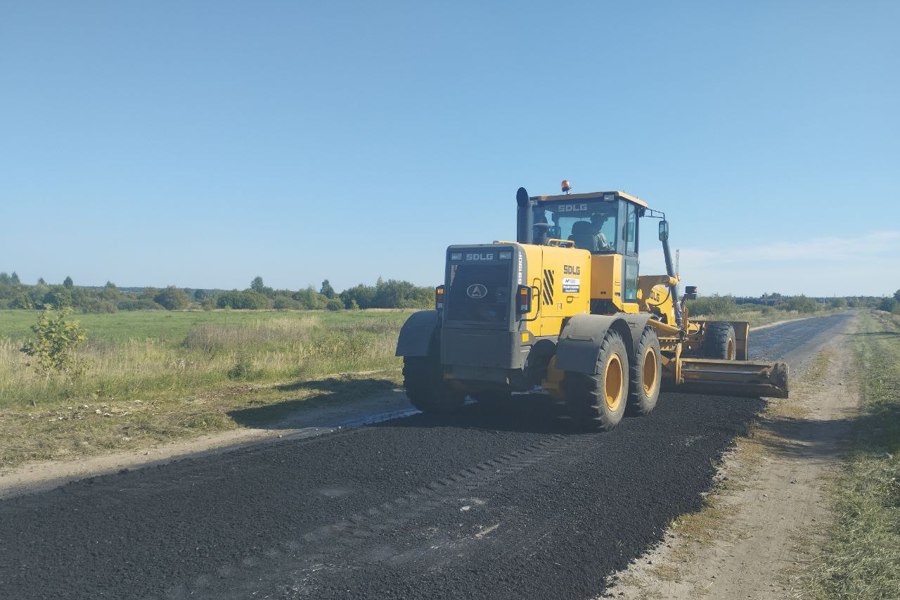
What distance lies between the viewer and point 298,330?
2408 centimetres

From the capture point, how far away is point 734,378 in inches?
449

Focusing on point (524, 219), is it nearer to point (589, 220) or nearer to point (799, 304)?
point (589, 220)

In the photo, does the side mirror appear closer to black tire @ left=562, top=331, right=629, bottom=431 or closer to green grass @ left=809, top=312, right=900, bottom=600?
black tire @ left=562, top=331, right=629, bottom=431

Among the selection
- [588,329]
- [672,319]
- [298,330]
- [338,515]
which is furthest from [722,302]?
[338,515]

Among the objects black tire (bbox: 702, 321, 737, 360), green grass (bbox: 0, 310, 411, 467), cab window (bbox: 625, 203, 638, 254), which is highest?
cab window (bbox: 625, 203, 638, 254)

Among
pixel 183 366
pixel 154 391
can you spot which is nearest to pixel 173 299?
pixel 183 366

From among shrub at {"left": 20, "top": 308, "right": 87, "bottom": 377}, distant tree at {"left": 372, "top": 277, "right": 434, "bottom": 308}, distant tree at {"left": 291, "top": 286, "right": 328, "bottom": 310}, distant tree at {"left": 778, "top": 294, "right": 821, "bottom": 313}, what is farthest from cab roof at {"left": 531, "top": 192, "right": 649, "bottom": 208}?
distant tree at {"left": 778, "top": 294, "right": 821, "bottom": 313}

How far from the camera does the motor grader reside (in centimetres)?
862

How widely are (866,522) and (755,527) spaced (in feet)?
2.88

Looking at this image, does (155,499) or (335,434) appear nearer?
(155,499)

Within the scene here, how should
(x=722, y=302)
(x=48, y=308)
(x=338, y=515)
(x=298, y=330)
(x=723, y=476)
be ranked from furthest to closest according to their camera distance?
(x=722, y=302)
(x=298, y=330)
(x=48, y=308)
(x=723, y=476)
(x=338, y=515)

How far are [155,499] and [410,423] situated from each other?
12.9 feet

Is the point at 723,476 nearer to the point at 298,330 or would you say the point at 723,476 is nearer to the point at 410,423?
the point at 410,423

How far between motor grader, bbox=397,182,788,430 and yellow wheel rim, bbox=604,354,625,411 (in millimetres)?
16
